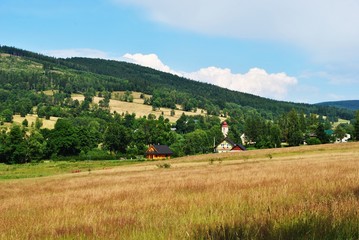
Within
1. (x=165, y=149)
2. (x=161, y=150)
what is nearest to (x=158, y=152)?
(x=161, y=150)

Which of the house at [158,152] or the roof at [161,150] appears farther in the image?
the roof at [161,150]

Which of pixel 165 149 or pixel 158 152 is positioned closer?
pixel 158 152

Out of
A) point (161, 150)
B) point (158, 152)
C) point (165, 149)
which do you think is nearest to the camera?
point (158, 152)

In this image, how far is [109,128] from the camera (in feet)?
444

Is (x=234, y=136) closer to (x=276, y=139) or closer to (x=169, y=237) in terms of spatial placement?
(x=276, y=139)

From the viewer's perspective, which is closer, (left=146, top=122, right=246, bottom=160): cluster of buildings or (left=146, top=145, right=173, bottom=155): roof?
(left=146, top=122, right=246, bottom=160): cluster of buildings

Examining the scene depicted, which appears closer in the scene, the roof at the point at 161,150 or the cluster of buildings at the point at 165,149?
the cluster of buildings at the point at 165,149

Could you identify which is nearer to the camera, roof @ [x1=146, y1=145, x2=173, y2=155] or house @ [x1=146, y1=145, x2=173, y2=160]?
house @ [x1=146, y1=145, x2=173, y2=160]

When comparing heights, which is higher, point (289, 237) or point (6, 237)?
point (289, 237)

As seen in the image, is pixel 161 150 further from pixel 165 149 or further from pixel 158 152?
pixel 165 149

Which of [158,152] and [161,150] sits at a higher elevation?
[161,150]

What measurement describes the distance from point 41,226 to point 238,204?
12.8ft

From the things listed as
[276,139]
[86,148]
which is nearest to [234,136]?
[276,139]

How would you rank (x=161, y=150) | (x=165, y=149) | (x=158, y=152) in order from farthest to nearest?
(x=165, y=149)
(x=161, y=150)
(x=158, y=152)
